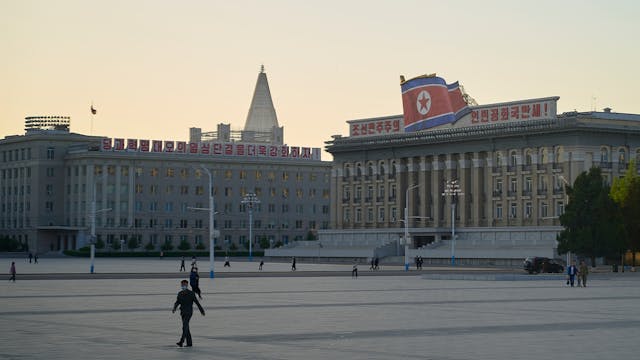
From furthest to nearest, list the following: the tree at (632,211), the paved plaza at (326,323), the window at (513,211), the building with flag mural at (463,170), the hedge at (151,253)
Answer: the hedge at (151,253)
the window at (513,211)
the building with flag mural at (463,170)
the tree at (632,211)
the paved plaza at (326,323)

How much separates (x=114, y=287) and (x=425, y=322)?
103ft

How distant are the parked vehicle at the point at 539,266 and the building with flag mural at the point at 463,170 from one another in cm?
2692

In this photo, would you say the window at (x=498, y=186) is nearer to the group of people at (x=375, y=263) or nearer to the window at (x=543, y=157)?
the window at (x=543, y=157)

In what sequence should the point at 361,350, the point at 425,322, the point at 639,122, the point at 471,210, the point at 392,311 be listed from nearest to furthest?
the point at 361,350 → the point at 425,322 → the point at 392,311 → the point at 639,122 → the point at 471,210

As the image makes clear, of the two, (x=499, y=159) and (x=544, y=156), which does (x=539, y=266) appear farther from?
(x=499, y=159)

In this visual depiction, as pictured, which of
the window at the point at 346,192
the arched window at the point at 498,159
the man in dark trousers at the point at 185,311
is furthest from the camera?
the window at the point at 346,192

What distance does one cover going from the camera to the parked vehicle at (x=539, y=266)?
99.3 meters

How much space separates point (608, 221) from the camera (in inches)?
4117

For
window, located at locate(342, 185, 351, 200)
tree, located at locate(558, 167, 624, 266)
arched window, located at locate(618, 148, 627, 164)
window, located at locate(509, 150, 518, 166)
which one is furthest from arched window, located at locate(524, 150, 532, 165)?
tree, located at locate(558, 167, 624, 266)

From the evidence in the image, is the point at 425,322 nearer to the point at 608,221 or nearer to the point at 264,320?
the point at 264,320

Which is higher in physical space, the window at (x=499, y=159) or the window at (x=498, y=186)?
the window at (x=499, y=159)

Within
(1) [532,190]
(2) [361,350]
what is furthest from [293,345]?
(1) [532,190]

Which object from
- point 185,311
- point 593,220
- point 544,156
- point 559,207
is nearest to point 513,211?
point 559,207

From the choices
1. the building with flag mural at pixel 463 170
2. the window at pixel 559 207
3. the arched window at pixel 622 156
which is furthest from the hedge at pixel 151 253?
the arched window at pixel 622 156
